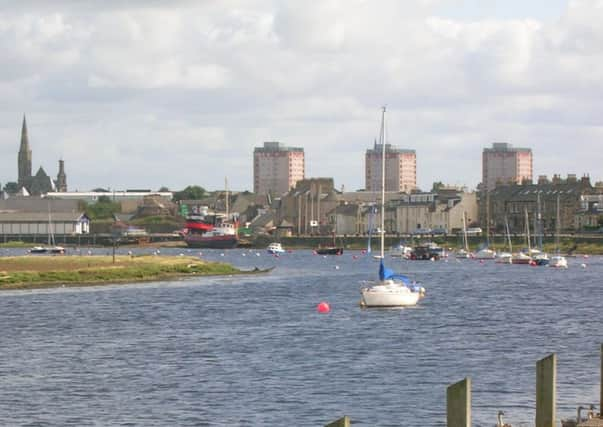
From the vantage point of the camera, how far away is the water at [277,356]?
146ft

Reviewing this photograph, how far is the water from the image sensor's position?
44375mm

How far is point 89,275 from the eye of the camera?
12056cm

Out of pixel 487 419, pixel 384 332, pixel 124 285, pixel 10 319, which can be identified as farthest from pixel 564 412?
pixel 124 285

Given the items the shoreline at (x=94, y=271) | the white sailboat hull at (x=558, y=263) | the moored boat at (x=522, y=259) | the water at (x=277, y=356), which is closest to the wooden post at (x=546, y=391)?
the water at (x=277, y=356)

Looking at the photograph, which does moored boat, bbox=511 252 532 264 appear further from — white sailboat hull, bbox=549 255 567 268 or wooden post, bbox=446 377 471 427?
wooden post, bbox=446 377 471 427

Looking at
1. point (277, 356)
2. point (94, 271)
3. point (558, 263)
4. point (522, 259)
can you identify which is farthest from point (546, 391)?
point (522, 259)

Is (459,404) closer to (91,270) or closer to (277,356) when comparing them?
(277,356)

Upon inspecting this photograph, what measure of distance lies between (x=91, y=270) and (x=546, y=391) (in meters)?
94.5

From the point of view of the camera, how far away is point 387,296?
282 ft

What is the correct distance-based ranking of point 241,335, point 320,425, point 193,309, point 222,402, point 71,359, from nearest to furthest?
point 320,425, point 222,402, point 71,359, point 241,335, point 193,309

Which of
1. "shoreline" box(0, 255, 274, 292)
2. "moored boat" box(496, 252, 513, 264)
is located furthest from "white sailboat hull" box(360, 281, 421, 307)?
"moored boat" box(496, 252, 513, 264)

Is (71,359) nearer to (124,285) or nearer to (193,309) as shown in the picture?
(193,309)

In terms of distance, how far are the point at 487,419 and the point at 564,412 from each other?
2559 mm

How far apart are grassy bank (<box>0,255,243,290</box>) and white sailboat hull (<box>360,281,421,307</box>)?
3554cm
